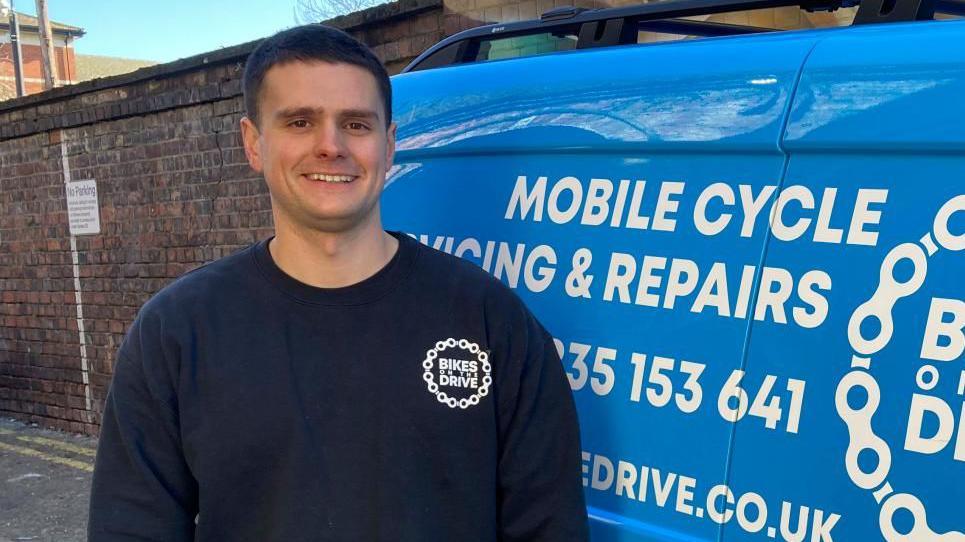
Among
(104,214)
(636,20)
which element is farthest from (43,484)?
(636,20)

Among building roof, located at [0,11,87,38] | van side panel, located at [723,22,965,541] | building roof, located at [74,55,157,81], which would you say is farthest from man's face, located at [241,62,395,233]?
building roof, located at [74,55,157,81]

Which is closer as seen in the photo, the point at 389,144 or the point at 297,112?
the point at 297,112

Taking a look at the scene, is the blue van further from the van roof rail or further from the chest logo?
the chest logo

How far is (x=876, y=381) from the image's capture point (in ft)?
4.21

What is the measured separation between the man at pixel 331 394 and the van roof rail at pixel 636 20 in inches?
23.1

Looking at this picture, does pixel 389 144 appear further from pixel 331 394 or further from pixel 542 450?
pixel 542 450

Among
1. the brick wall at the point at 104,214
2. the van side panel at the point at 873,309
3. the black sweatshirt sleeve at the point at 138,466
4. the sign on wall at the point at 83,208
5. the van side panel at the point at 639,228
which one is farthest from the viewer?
the sign on wall at the point at 83,208

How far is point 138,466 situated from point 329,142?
630 millimetres

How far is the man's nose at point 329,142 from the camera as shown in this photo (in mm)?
1643

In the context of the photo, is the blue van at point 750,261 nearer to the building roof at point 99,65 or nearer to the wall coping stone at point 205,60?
the wall coping stone at point 205,60

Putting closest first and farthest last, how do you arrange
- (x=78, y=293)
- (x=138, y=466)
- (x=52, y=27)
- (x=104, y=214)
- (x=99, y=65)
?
1. (x=138, y=466)
2. (x=104, y=214)
3. (x=78, y=293)
4. (x=52, y=27)
5. (x=99, y=65)

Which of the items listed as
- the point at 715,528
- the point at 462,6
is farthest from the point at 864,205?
the point at 462,6

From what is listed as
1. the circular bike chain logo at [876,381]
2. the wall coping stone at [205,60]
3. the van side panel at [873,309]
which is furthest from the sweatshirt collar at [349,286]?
the wall coping stone at [205,60]

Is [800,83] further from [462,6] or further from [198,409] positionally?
[462,6]
